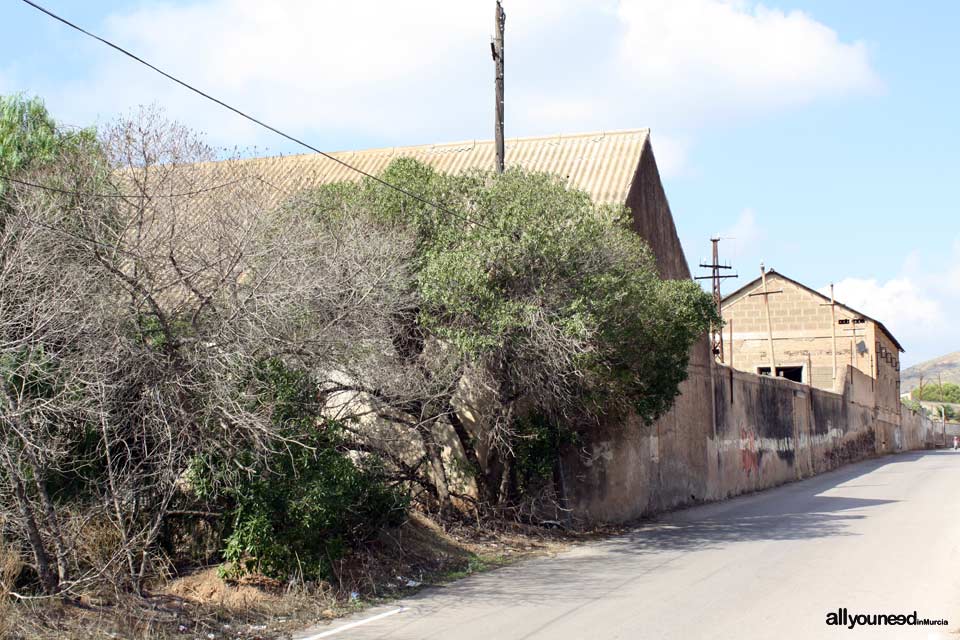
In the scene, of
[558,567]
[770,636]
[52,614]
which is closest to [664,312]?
[558,567]

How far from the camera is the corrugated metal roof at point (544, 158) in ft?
71.9

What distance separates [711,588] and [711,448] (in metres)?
14.4

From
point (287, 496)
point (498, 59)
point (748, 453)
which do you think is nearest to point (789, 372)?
point (748, 453)

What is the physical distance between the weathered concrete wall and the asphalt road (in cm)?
134

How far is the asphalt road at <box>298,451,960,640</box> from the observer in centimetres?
844

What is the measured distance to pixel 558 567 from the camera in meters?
12.3

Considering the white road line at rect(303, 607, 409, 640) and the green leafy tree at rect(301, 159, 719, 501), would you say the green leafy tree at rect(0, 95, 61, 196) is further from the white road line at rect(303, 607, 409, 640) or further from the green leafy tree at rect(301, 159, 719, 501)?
the white road line at rect(303, 607, 409, 640)

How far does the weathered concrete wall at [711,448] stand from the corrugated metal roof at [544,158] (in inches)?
211

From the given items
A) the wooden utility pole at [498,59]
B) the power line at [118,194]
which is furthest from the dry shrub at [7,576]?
the wooden utility pole at [498,59]

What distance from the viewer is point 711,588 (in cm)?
1030

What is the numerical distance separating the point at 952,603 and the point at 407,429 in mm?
7944

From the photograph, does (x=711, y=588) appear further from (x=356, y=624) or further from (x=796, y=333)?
(x=796, y=333)

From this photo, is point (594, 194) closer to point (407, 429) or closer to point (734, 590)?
point (407, 429)

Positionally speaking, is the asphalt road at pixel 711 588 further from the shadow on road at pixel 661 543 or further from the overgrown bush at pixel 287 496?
the overgrown bush at pixel 287 496
